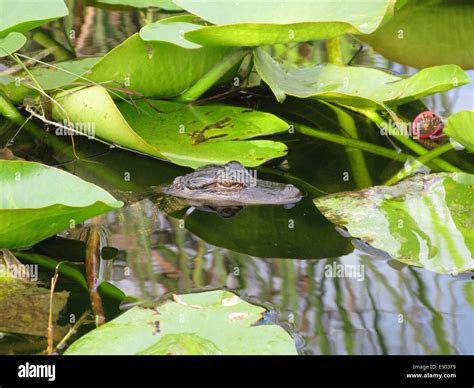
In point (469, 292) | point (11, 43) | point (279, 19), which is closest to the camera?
point (469, 292)

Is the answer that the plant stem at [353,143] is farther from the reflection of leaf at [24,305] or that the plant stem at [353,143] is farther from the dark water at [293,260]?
the reflection of leaf at [24,305]

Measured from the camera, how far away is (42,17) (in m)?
3.26

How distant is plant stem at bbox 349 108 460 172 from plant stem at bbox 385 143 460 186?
3cm

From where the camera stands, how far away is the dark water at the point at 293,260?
97.0 inches

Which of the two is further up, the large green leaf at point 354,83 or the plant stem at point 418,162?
the large green leaf at point 354,83

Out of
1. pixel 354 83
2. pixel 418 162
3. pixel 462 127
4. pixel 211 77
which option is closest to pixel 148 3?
pixel 211 77

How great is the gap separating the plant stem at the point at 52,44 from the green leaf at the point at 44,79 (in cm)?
56

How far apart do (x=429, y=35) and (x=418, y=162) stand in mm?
1392

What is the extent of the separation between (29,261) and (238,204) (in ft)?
2.94

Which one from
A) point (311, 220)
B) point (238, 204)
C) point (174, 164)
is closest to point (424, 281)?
point (311, 220)

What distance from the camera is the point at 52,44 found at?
4586mm

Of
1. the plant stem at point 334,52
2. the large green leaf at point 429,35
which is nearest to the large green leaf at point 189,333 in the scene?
the plant stem at point 334,52

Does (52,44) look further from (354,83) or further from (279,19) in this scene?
(354,83)
